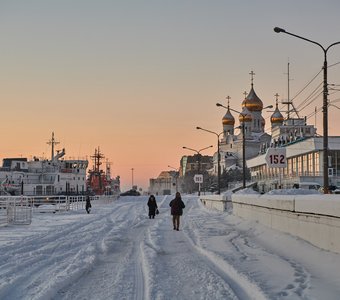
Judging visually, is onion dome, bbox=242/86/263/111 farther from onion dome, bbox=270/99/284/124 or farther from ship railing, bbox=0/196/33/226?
ship railing, bbox=0/196/33/226

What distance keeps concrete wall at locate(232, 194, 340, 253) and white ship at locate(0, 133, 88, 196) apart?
65.6 m

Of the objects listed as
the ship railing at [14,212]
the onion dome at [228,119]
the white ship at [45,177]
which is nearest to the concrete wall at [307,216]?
the ship railing at [14,212]

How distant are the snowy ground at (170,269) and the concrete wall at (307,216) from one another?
31 cm

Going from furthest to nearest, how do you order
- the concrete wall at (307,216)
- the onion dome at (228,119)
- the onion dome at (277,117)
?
1. the onion dome at (228,119)
2. the onion dome at (277,117)
3. the concrete wall at (307,216)

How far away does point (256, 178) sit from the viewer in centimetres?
10719

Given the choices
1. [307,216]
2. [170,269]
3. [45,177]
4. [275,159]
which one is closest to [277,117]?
[45,177]

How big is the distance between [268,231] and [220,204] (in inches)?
910

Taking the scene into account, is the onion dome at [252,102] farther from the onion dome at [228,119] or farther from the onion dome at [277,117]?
the onion dome at [228,119]

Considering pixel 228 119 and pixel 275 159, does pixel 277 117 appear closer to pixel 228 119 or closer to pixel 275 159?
pixel 228 119

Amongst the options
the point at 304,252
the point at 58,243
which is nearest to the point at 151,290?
the point at 304,252

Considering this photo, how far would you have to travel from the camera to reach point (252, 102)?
13325 centimetres

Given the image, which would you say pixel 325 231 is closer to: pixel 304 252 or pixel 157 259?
pixel 304 252

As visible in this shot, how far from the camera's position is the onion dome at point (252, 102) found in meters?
134

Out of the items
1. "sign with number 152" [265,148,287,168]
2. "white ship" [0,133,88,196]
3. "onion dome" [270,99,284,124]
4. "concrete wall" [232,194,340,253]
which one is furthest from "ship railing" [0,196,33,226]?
"onion dome" [270,99,284,124]
